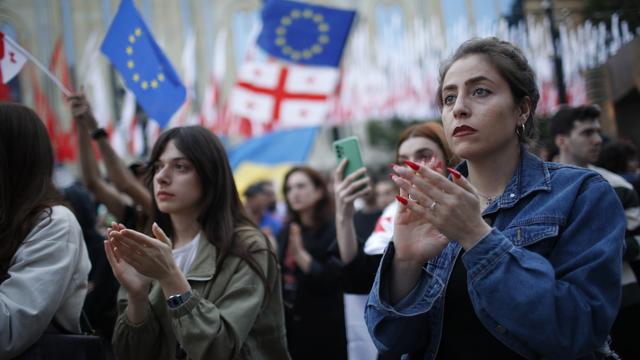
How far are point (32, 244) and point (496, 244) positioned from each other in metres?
1.90

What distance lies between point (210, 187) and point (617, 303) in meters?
2.00

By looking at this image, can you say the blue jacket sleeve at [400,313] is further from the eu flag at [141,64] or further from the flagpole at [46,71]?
the eu flag at [141,64]

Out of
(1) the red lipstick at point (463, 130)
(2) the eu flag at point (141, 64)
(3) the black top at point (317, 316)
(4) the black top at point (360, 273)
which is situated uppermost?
(2) the eu flag at point (141, 64)

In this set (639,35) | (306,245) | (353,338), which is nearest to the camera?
(353,338)

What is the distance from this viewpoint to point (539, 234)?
177 centimetres

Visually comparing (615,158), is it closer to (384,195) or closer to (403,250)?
(384,195)

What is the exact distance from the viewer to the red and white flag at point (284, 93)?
26.3ft

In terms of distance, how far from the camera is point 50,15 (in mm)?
31453

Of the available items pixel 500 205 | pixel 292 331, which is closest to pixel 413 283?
pixel 500 205

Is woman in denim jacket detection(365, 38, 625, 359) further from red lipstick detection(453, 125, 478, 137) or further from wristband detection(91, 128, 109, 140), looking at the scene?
wristband detection(91, 128, 109, 140)

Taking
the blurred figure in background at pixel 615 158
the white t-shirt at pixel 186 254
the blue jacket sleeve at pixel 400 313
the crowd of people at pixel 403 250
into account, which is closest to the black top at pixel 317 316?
the crowd of people at pixel 403 250

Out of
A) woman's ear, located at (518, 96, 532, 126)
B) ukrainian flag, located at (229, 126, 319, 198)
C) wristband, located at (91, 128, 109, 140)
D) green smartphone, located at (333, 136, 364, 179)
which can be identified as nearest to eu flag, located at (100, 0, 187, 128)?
wristband, located at (91, 128, 109, 140)

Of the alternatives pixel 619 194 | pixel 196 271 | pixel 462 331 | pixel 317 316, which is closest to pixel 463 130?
pixel 462 331

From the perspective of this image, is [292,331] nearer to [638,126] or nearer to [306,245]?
[306,245]
